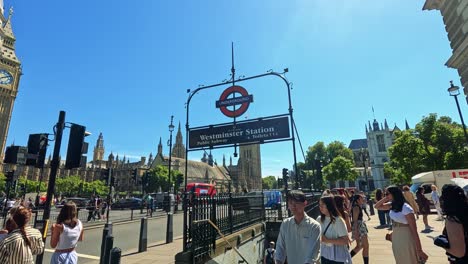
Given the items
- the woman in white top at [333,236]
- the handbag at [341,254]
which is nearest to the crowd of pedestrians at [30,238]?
the woman in white top at [333,236]

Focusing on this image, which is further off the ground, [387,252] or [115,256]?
[115,256]

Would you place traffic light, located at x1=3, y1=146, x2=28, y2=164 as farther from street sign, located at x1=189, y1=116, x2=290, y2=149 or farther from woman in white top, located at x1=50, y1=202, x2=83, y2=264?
street sign, located at x1=189, y1=116, x2=290, y2=149

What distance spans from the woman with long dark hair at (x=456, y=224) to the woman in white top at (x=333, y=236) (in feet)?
4.05

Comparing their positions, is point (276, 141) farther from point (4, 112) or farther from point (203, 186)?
point (4, 112)

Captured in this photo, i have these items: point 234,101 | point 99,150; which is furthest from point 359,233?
point 99,150

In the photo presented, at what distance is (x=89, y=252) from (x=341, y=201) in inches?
374

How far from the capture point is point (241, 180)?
97.0 metres

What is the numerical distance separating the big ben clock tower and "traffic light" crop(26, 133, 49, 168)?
100 metres

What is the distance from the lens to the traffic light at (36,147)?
19.7 feet

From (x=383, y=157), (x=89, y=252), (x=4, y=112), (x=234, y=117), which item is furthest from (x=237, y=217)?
(x=4, y=112)

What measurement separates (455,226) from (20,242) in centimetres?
565

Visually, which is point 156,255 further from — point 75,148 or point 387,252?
point 387,252

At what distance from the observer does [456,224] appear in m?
2.77

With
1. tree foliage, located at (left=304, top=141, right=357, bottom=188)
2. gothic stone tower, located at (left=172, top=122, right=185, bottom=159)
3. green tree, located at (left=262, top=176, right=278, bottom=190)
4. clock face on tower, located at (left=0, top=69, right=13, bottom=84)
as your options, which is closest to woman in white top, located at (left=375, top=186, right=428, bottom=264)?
tree foliage, located at (left=304, top=141, right=357, bottom=188)
